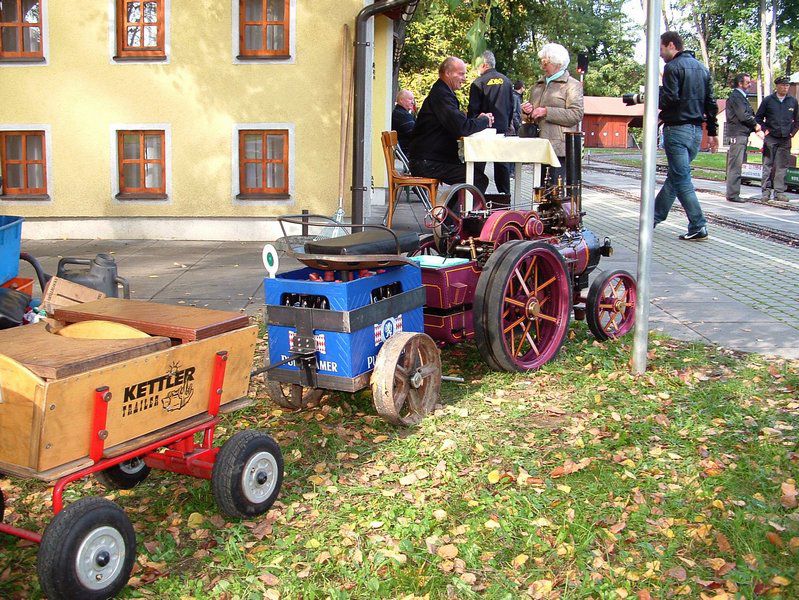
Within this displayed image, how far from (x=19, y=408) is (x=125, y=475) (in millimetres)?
1329

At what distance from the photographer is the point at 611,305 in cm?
709

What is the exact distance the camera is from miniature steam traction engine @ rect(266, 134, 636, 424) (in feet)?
16.4

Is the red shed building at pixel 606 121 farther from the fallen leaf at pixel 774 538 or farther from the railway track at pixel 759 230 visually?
the fallen leaf at pixel 774 538

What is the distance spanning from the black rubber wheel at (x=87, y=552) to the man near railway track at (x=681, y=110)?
9467 mm

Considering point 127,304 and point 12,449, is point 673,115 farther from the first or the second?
point 12,449

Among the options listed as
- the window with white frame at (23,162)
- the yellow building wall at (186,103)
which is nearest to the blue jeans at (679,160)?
the yellow building wall at (186,103)

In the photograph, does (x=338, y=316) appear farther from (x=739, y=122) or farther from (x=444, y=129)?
(x=739, y=122)

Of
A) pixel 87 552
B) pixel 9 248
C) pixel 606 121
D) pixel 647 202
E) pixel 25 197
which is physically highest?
pixel 606 121

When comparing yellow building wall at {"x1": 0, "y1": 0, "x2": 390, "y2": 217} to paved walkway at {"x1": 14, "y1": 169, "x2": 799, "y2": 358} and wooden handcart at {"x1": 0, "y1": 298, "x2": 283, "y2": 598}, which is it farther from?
wooden handcart at {"x1": 0, "y1": 298, "x2": 283, "y2": 598}

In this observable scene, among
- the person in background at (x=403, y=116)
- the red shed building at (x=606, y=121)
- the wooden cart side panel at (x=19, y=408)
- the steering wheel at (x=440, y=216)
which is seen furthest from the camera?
the red shed building at (x=606, y=121)

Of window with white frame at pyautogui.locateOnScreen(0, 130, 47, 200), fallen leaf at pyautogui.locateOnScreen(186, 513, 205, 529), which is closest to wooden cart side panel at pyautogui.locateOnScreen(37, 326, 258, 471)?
fallen leaf at pyautogui.locateOnScreen(186, 513, 205, 529)

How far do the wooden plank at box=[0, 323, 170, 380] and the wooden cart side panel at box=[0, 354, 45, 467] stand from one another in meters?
0.05

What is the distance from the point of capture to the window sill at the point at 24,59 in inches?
534

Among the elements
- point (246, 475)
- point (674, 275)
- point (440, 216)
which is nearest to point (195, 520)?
point (246, 475)
